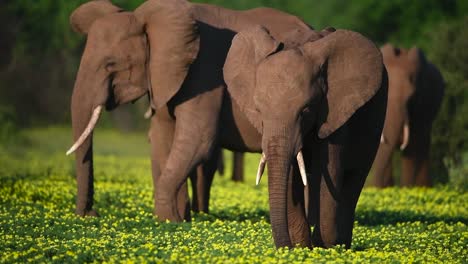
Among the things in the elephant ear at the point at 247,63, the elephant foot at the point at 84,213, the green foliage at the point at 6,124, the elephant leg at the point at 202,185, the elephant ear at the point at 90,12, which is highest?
the elephant ear at the point at 247,63

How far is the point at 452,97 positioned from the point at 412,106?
4257 mm

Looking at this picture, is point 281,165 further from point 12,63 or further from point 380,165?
point 12,63

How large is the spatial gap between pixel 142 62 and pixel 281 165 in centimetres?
510

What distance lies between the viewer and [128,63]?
17688 mm

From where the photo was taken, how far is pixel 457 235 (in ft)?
54.2

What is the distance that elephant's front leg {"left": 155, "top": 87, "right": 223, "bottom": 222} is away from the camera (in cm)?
1716

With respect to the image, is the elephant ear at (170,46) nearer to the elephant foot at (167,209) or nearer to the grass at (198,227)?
the elephant foot at (167,209)

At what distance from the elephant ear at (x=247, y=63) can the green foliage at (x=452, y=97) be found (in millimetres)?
14313

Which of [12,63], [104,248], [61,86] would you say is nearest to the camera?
[104,248]

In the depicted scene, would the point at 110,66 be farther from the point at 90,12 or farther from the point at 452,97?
the point at 452,97

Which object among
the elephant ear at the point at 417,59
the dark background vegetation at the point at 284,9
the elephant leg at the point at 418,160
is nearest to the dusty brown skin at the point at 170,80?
the elephant ear at the point at 417,59

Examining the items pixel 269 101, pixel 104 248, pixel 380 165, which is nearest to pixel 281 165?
pixel 269 101

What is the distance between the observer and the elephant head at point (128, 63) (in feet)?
57.1

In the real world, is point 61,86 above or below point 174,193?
below
